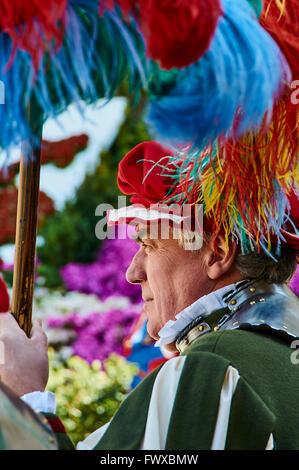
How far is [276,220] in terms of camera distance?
202 centimetres

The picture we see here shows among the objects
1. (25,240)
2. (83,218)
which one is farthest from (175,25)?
(83,218)

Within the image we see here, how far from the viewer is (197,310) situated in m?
2.19

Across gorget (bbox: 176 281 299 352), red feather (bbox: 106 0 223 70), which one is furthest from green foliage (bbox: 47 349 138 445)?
red feather (bbox: 106 0 223 70)

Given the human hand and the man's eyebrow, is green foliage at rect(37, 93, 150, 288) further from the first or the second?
the human hand

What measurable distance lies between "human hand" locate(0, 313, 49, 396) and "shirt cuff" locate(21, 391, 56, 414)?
0.06m

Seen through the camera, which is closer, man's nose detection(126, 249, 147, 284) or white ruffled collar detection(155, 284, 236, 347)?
white ruffled collar detection(155, 284, 236, 347)

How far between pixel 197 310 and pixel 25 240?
543 millimetres

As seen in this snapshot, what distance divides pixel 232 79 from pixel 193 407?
74 centimetres

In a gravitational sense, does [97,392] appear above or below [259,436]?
below

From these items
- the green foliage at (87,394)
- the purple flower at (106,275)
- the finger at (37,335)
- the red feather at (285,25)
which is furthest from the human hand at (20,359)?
the purple flower at (106,275)

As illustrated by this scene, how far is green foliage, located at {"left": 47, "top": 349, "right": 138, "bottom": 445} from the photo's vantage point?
17.5 ft

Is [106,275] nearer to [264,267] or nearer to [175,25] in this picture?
[264,267]
